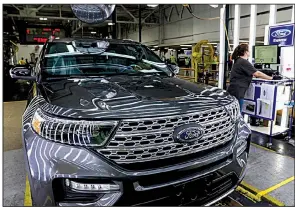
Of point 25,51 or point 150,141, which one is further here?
point 25,51

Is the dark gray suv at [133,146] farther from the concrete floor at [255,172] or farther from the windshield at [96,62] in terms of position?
the concrete floor at [255,172]

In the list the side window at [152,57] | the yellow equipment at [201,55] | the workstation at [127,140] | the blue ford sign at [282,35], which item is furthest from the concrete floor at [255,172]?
the yellow equipment at [201,55]

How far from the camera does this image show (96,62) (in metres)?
2.56

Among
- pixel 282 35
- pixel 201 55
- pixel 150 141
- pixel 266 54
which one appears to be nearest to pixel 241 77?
pixel 266 54

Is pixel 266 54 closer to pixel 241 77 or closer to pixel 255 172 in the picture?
pixel 241 77

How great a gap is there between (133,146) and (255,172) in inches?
74.7

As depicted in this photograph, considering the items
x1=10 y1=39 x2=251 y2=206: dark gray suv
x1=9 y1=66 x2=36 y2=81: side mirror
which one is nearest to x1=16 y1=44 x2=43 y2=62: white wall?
x1=9 y1=66 x2=36 y2=81: side mirror

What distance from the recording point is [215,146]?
1692mm

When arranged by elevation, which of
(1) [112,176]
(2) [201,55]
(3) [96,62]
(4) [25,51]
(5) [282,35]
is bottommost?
(1) [112,176]

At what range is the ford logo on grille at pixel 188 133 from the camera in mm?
1469

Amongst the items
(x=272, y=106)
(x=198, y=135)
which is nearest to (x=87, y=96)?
(x=198, y=135)

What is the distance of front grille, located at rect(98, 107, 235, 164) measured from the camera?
54.2 inches

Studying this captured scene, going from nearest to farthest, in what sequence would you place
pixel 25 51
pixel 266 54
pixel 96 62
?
pixel 96 62
pixel 266 54
pixel 25 51

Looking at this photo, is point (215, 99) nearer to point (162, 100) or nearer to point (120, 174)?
point (162, 100)
